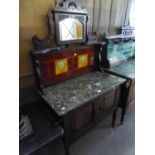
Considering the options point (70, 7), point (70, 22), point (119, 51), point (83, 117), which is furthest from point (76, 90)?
point (119, 51)

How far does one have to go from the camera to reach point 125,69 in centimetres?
203

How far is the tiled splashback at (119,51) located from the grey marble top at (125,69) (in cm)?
10

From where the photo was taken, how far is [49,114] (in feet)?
4.38

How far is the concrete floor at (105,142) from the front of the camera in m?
1.62

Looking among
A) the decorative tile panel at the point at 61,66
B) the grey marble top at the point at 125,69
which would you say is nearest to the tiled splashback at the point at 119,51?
the grey marble top at the point at 125,69

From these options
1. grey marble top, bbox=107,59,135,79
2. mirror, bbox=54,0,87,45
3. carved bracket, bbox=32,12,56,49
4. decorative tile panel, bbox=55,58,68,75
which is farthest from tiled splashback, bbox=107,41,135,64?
carved bracket, bbox=32,12,56,49

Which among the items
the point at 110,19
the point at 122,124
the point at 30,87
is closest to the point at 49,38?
the point at 30,87

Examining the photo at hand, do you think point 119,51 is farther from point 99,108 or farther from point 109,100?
point 99,108

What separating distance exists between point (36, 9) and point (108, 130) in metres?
1.70

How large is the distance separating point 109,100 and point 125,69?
0.66m

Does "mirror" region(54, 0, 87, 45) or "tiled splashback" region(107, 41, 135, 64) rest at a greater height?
"mirror" region(54, 0, 87, 45)

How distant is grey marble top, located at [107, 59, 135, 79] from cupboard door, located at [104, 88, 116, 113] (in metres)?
0.33

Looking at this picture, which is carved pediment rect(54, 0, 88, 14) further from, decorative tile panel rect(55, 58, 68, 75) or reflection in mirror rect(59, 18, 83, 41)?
decorative tile panel rect(55, 58, 68, 75)

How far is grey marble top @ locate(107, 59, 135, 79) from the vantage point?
1795mm
